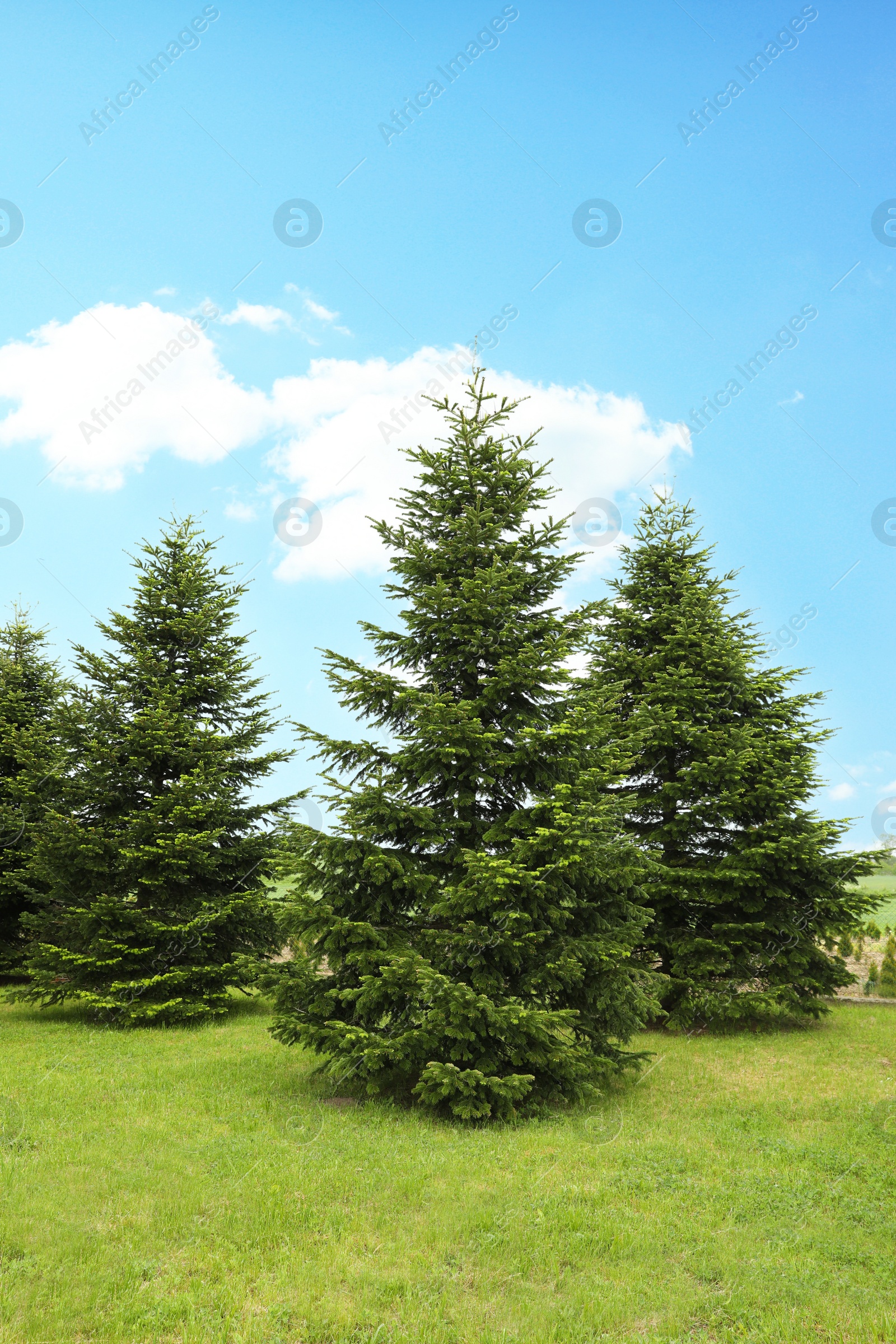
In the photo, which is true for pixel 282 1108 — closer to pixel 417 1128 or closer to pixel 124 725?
pixel 417 1128

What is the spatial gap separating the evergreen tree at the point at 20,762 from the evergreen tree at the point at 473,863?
10012 millimetres

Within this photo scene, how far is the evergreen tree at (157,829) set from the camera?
15.2m

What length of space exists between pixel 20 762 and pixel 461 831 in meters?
15.6

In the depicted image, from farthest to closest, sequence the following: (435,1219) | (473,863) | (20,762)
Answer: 1. (20,762)
2. (473,863)
3. (435,1219)

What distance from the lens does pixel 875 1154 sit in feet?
27.2

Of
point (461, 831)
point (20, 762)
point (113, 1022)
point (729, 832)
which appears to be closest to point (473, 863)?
point (461, 831)

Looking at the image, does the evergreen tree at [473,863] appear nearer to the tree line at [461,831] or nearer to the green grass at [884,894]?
the tree line at [461,831]

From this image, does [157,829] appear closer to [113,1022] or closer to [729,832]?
[113,1022]

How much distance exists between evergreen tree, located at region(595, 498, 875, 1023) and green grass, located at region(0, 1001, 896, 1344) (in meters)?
4.38

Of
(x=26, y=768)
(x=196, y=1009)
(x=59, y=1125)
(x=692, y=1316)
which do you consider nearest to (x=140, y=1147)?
(x=59, y=1125)

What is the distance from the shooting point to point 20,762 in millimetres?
20547

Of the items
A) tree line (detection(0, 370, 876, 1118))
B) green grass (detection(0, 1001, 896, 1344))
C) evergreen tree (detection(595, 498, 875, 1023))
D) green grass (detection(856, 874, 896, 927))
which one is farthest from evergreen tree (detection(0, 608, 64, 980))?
green grass (detection(856, 874, 896, 927))

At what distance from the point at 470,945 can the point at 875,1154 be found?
16.1 ft

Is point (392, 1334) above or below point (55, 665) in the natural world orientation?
below
